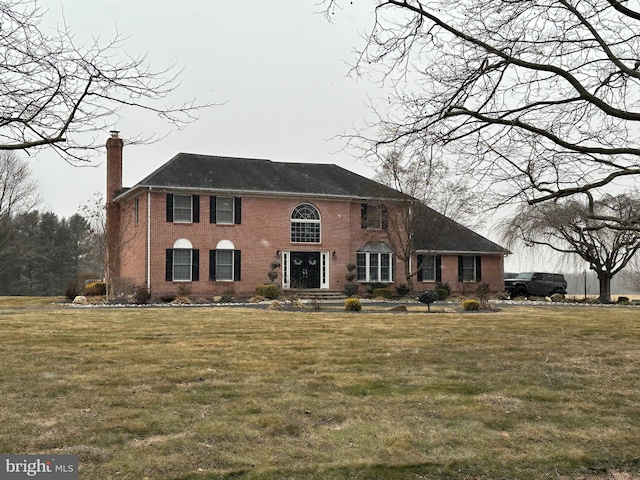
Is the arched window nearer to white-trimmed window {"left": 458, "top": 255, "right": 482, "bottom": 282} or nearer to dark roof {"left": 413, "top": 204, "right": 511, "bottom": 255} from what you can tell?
dark roof {"left": 413, "top": 204, "right": 511, "bottom": 255}

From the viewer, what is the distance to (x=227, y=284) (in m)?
31.4

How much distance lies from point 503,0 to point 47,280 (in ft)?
180

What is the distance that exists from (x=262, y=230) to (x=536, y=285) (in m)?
16.9

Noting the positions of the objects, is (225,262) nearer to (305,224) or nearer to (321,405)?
(305,224)

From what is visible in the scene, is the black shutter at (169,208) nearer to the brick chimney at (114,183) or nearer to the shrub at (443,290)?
the brick chimney at (114,183)

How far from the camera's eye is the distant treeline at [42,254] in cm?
5050

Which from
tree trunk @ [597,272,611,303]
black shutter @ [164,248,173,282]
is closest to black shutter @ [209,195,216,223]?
black shutter @ [164,248,173,282]

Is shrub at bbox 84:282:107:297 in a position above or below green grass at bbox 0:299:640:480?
above

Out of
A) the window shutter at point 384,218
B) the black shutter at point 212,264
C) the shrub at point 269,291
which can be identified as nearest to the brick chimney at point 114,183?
the black shutter at point 212,264

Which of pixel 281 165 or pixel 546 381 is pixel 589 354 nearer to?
pixel 546 381

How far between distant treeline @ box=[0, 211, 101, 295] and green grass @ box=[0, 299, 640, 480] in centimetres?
4205

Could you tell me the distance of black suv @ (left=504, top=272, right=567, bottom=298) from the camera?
124 ft

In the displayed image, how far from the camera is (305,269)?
3350cm

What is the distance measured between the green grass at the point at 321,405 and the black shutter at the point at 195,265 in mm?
18379
